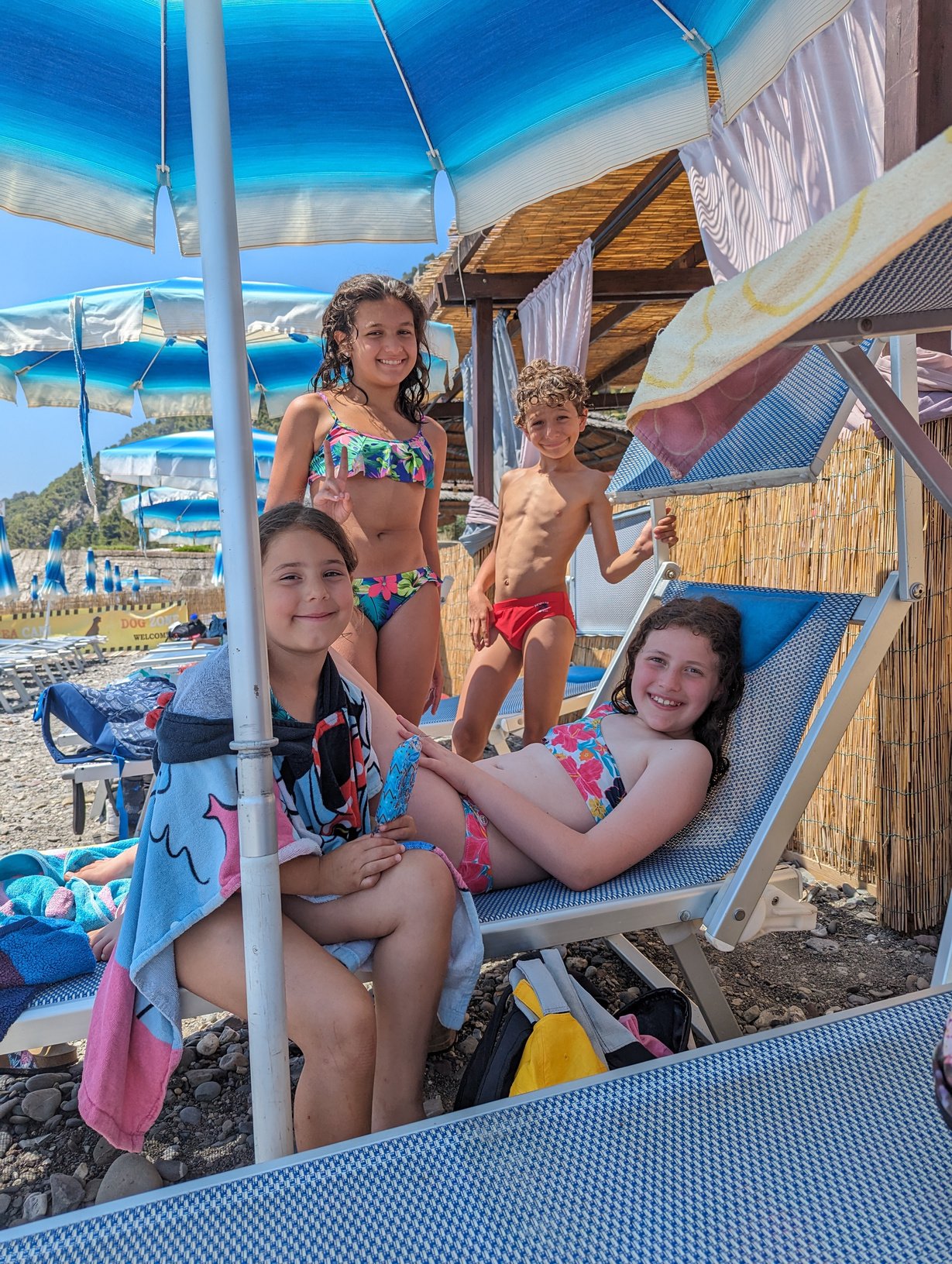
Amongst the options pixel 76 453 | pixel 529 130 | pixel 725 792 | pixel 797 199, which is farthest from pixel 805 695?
pixel 76 453

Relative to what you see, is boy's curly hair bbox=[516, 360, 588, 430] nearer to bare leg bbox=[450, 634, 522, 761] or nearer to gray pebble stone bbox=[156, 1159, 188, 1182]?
bare leg bbox=[450, 634, 522, 761]

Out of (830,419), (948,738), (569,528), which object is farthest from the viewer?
(569,528)

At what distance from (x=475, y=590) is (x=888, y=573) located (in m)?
2.18

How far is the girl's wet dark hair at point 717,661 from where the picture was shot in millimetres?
2154

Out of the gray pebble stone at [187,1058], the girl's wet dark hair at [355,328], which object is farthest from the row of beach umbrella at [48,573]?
the gray pebble stone at [187,1058]

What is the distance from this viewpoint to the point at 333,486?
2.46 metres

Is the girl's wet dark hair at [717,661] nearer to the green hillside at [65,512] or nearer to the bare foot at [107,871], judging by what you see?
the bare foot at [107,871]

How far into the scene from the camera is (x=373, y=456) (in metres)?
2.59

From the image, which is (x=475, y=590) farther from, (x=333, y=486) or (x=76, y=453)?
(x=76, y=453)

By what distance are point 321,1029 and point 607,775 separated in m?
0.93

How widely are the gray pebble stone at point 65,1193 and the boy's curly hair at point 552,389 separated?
9.94 ft

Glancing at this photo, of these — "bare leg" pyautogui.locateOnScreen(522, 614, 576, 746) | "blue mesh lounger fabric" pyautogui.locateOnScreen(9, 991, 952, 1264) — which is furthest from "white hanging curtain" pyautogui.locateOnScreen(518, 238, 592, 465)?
"blue mesh lounger fabric" pyautogui.locateOnScreen(9, 991, 952, 1264)

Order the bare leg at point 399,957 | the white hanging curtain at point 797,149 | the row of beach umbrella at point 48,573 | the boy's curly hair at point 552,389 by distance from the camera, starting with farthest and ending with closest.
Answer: the row of beach umbrella at point 48,573, the boy's curly hair at point 552,389, the white hanging curtain at point 797,149, the bare leg at point 399,957

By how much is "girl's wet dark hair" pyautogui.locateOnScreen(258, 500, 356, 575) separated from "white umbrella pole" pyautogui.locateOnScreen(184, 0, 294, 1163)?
501mm
